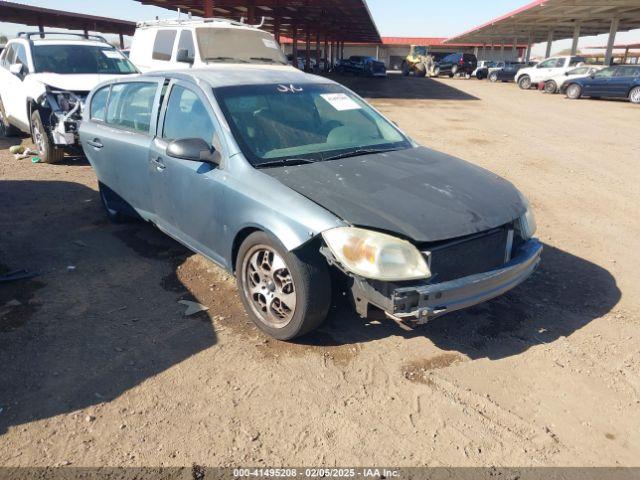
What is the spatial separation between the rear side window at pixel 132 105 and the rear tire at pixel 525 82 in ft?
93.3

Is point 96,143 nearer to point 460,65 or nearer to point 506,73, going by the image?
point 506,73

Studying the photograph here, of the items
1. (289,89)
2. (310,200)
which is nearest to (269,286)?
(310,200)

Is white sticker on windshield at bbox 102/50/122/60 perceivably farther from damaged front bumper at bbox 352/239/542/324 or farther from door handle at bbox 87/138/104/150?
damaged front bumper at bbox 352/239/542/324

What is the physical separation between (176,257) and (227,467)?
2.72 m

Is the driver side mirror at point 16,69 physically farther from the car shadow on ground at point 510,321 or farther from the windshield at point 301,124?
the car shadow on ground at point 510,321

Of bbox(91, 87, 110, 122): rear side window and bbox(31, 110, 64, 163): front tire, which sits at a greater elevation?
bbox(91, 87, 110, 122): rear side window

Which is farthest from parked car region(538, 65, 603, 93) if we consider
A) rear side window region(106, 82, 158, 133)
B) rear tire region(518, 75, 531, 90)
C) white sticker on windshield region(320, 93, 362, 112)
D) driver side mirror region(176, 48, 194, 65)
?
rear side window region(106, 82, 158, 133)

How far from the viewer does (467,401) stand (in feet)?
9.49

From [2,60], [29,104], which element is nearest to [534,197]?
[29,104]

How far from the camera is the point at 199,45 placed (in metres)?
10.2

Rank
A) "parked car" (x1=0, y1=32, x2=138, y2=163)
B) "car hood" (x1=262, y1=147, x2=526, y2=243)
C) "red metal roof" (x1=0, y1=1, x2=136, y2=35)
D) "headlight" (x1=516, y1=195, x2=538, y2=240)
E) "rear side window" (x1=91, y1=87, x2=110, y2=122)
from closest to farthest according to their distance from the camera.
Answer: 1. "car hood" (x1=262, y1=147, x2=526, y2=243)
2. "headlight" (x1=516, y1=195, x2=538, y2=240)
3. "rear side window" (x1=91, y1=87, x2=110, y2=122)
4. "parked car" (x1=0, y1=32, x2=138, y2=163)
5. "red metal roof" (x1=0, y1=1, x2=136, y2=35)

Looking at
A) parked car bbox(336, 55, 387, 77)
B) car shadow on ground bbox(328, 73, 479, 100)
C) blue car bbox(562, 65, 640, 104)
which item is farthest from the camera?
parked car bbox(336, 55, 387, 77)

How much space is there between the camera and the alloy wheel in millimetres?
3264

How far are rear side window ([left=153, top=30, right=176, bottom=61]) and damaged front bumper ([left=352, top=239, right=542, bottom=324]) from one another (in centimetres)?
955
